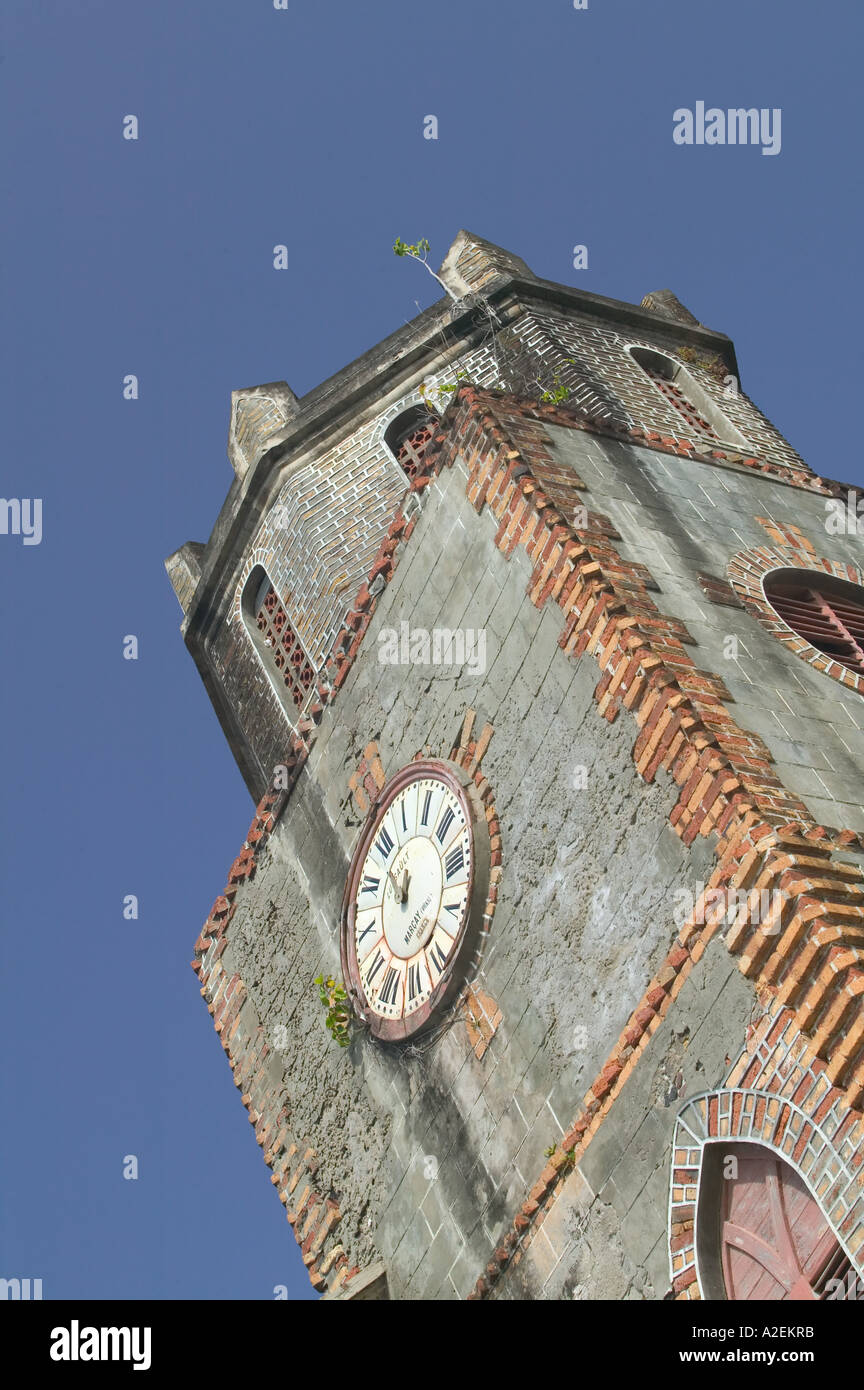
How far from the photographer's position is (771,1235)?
766cm

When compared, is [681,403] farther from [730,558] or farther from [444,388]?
[730,558]

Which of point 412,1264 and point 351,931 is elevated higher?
point 351,931

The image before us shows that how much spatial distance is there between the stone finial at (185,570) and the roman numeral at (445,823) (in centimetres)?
624

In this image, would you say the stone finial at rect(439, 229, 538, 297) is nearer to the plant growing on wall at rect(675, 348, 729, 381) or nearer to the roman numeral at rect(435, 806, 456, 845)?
the plant growing on wall at rect(675, 348, 729, 381)

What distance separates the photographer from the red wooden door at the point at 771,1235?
291 inches

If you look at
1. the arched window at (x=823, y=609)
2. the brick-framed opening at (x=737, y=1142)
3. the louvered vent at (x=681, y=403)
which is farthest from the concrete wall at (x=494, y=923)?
the louvered vent at (x=681, y=403)

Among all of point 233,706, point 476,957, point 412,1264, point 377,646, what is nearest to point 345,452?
point 233,706

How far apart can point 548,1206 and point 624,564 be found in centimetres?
363

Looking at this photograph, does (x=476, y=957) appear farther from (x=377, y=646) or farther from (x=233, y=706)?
(x=233, y=706)

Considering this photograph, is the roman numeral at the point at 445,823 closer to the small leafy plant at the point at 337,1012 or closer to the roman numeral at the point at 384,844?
the roman numeral at the point at 384,844

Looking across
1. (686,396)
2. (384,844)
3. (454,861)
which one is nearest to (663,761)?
(454,861)

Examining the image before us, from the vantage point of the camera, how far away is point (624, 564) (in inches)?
383

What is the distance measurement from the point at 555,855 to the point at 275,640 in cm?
604

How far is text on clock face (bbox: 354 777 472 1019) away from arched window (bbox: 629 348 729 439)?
5.09m
